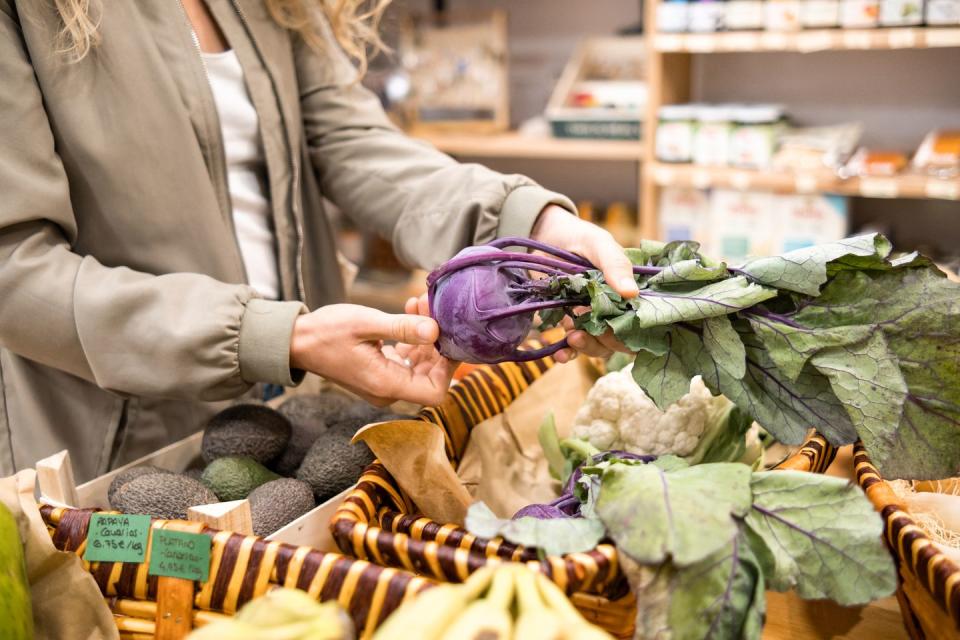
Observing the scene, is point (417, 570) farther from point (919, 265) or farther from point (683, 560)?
point (919, 265)

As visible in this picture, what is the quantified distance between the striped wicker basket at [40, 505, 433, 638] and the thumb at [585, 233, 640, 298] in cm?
39

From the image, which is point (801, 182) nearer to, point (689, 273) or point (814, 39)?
point (814, 39)

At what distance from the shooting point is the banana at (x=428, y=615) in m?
0.56

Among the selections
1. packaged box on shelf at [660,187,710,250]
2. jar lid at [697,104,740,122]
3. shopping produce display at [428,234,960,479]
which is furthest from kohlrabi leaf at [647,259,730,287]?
packaged box on shelf at [660,187,710,250]

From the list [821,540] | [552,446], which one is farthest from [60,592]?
[821,540]

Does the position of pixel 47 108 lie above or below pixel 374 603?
above

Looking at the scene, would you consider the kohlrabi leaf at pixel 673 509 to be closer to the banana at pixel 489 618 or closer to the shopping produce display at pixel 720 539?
the shopping produce display at pixel 720 539

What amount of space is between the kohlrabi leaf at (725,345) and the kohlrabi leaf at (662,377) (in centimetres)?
4

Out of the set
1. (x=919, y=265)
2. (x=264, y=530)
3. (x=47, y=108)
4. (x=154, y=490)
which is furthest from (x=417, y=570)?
(x=47, y=108)

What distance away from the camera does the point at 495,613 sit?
57cm

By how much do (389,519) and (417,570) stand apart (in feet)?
0.33

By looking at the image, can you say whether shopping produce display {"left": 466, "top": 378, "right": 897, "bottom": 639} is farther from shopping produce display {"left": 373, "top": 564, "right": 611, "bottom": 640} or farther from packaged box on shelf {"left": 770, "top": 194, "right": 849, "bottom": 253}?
packaged box on shelf {"left": 770, "top": 194, "right": 849, "bottom": 253}

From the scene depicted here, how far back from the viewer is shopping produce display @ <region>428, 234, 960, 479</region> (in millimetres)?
879

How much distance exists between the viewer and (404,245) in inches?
53.8
